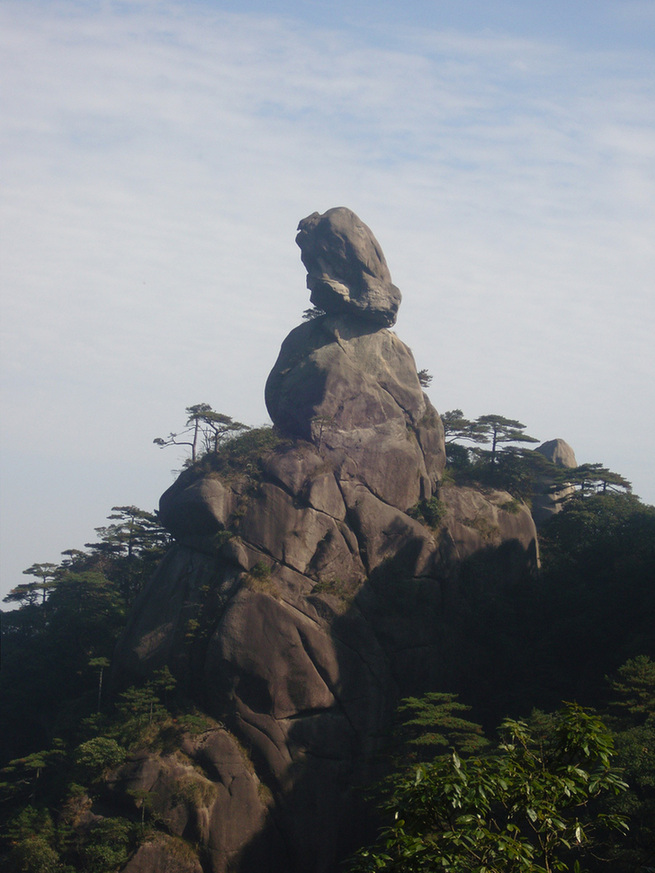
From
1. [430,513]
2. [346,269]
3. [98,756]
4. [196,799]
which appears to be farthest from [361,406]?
[98,756]

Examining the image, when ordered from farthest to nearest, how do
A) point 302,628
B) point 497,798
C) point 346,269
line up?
point 346,269
point 302,628
point 497,798

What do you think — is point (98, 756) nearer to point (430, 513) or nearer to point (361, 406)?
point (430, 513)

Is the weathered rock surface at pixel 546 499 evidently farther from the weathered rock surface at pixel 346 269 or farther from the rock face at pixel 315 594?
the weathered rock surface at pixel 346 269

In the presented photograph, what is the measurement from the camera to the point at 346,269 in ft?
147

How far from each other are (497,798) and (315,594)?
1020 inches

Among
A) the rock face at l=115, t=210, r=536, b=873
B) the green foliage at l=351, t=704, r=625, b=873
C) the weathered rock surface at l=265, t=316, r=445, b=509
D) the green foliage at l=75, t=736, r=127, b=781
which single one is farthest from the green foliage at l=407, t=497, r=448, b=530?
the green foliage at l=351, t=704, r=625, b=873

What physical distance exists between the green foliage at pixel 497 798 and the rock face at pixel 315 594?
2284 centimetres

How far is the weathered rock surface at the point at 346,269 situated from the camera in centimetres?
4394

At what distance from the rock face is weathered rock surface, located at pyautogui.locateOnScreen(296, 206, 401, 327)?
107 cm

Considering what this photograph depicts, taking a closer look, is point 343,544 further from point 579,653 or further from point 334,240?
point 334,240

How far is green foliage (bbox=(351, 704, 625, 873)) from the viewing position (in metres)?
9.27

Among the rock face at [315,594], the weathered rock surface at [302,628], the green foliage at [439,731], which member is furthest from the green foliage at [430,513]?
the green foliage at [439,731]

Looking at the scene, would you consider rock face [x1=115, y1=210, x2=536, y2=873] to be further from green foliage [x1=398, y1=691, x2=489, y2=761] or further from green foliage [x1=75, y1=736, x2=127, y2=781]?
green foliage [x1=398, y1=691, x2=489, y2=761]

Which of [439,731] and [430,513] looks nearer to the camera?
[439,731]
